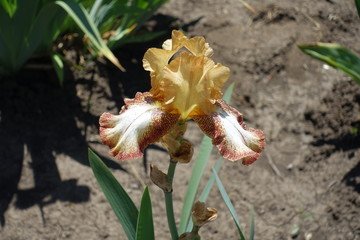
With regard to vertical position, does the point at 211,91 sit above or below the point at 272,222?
above

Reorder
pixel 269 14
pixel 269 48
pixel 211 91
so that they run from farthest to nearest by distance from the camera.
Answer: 1. pixel 269 14
2. pixel 269 48
3. pixel 211 91

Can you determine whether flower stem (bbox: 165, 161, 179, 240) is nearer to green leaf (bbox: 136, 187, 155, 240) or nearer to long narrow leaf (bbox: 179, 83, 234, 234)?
green leaf (bbox: 136, 187, 155, 240)

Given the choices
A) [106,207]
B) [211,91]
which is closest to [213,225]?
[106,207]

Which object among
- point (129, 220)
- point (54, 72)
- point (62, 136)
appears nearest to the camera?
point (129, 220)

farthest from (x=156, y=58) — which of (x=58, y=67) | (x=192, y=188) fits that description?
(x=58, y=67)

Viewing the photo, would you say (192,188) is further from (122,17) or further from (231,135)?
(122,17)

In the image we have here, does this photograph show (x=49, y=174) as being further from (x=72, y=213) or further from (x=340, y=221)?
(x=340, y=221)

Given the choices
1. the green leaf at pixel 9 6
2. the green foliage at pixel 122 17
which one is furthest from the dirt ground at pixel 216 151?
the green leaf at pixel 9 6
